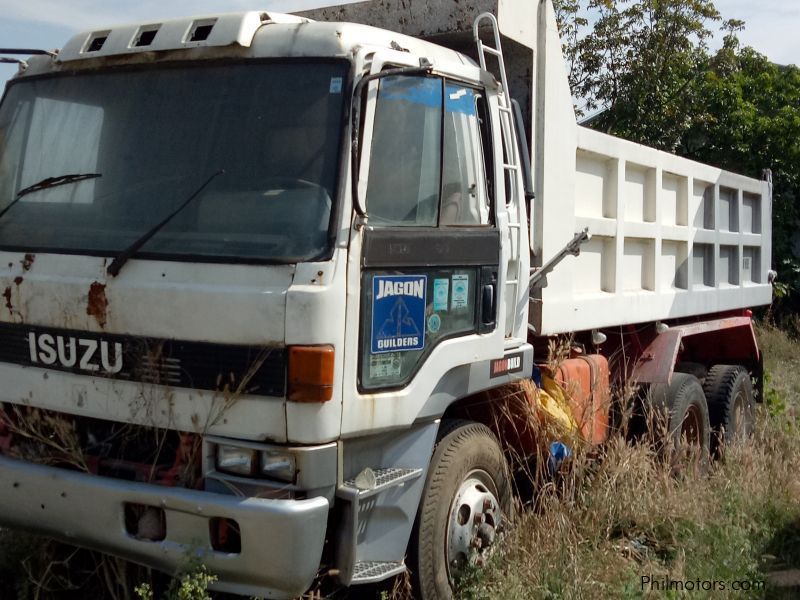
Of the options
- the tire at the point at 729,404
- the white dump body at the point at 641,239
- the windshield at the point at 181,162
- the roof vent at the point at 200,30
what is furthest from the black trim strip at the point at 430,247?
the tire at the point at 729,404

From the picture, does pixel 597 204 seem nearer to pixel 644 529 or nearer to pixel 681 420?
pixel 681 420

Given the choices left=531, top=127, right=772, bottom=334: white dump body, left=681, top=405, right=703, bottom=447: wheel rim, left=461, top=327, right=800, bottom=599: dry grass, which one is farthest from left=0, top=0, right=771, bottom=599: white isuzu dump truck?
left=681, top=405, right=703, bottom=447: wheel rim

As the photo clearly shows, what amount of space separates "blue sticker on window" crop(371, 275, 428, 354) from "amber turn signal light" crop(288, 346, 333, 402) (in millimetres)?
292

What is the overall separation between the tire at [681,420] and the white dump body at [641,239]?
18.7 inches

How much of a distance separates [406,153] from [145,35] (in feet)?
3.89

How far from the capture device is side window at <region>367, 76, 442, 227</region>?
11.3 feet

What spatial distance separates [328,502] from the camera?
3.17 metres

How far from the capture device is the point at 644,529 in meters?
4.84

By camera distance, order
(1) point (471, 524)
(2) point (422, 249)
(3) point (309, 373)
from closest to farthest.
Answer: (3) point (309, 373) → (2) point (422, 249) → (1) point (471, 524)

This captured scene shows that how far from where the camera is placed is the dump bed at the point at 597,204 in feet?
15.2

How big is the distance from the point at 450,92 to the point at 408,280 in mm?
856

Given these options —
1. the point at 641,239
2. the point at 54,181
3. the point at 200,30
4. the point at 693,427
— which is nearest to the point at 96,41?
the point at 200,30

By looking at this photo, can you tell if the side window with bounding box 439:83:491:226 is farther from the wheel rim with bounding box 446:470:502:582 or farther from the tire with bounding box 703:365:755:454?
the tire with bounding box 703:365:755:454

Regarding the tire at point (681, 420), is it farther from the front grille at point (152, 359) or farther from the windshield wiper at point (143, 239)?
the windshield wiper at point (143, 239)
